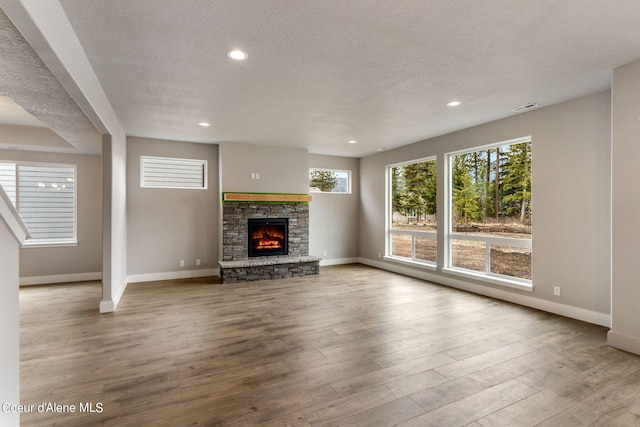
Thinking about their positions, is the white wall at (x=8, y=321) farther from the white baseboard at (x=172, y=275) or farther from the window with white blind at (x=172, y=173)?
the window with white blind at (x=172, y=173)

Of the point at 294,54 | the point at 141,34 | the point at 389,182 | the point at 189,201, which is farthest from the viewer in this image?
the point at 389,182

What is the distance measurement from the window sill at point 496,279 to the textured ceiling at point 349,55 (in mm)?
2442

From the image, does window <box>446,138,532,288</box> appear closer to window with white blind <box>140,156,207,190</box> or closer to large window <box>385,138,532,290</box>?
large window <box>385,138,532,290</box>

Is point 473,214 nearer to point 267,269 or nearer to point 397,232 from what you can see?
point 397,232

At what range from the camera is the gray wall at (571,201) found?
364 cm

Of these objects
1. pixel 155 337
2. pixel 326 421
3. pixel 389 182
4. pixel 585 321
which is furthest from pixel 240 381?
pixel 389 182

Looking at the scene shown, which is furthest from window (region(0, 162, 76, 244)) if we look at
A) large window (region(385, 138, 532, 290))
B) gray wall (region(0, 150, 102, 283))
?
large window (region(385, 138, 532, 290))

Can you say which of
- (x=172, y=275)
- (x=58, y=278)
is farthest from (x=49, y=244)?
(x=172, y=275)

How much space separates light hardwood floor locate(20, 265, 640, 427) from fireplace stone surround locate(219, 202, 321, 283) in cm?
128

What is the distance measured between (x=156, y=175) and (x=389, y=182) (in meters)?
4.92

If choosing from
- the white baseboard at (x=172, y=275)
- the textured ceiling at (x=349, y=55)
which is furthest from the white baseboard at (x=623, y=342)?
the white baseboard at (x=172, y=275)

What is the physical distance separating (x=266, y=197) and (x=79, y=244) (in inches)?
143

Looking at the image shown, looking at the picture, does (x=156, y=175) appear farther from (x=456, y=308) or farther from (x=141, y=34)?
(x=456, y=308)

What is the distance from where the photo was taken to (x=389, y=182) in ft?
23.8
